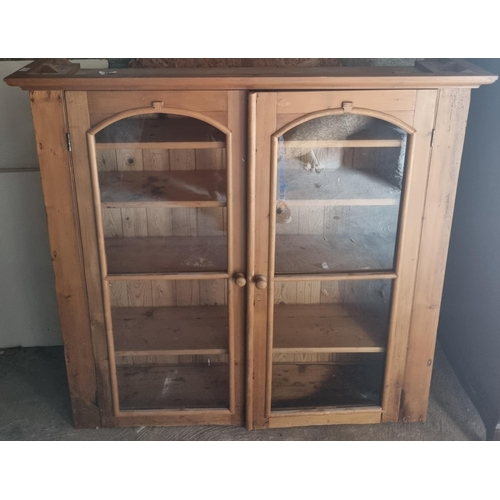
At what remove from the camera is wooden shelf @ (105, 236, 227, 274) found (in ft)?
6.55

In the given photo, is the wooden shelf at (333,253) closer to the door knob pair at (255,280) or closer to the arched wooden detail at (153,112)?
the door knob pair at (255,280)

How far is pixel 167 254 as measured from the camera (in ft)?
6.75

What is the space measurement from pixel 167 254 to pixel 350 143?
2.31ft

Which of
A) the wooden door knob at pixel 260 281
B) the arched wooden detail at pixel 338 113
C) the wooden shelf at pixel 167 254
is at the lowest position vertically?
the wooden door knob at pixel 260 281

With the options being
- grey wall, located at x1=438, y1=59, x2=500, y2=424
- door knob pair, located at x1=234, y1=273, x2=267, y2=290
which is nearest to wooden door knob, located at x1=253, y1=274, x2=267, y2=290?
door knob pair, located at x1=234, y1=273, x2=267, y2=290

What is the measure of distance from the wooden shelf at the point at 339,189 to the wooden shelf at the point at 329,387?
23.7 inches

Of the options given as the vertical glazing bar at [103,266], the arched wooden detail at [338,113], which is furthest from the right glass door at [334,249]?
the vertical glazing bar at [103,266]

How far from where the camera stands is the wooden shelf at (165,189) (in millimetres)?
1887

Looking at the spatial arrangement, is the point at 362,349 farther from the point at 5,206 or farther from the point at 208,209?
the point at 5,206

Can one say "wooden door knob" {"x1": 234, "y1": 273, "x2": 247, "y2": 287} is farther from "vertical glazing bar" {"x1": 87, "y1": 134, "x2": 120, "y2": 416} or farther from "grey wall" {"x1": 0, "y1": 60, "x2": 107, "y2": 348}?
"grey wall" {"x1": 0, "y1": 60, "x2": 107, "y2": 348}

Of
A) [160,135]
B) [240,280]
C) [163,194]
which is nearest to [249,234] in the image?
[240,280]

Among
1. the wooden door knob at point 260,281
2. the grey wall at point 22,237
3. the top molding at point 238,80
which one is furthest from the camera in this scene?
the grey wall at point 22,237

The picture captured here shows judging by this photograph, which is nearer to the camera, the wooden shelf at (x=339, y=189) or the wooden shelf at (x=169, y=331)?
the wooden shelf at (x=339, y=189)

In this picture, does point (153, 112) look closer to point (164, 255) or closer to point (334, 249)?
point (164, 255)
